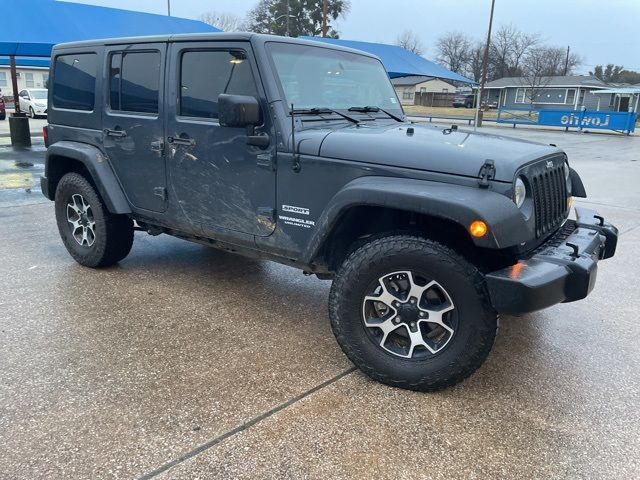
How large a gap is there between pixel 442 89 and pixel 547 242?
251ft

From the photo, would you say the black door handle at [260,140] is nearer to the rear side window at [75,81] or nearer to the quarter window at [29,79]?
the rear side window at [75,81]

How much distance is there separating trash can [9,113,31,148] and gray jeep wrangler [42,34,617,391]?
12.3 m

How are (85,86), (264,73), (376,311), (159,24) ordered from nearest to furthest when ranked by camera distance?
(376,311) < (264,73) < (85,86) < (159,24)

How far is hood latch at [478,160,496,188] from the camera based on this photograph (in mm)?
2639

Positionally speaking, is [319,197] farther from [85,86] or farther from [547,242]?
[85,86]

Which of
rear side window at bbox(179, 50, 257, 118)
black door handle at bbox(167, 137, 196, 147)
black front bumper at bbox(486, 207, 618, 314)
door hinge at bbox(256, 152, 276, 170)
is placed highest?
rear side window at bbox(179, 50, 257, 118)

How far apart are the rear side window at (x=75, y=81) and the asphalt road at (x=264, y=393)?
148 centimetres

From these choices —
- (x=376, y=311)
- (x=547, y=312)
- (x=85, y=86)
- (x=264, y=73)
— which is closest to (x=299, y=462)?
(x=376, y=311)

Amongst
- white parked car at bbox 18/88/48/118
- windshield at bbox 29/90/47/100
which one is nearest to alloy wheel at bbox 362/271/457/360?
white parked car at bbox 18/88/48/118

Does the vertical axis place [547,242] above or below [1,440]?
above

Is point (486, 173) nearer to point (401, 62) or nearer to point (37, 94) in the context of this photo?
point (401, 62)

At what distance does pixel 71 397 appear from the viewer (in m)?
2.81

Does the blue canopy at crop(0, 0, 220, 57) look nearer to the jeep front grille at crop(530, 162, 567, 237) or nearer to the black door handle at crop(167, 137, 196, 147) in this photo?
the black door handle at crop(167, 137, 196, 147)

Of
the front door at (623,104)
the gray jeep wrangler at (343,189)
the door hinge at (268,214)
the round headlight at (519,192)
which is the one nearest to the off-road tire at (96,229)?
the gray jeep wrangler at (343,189)
